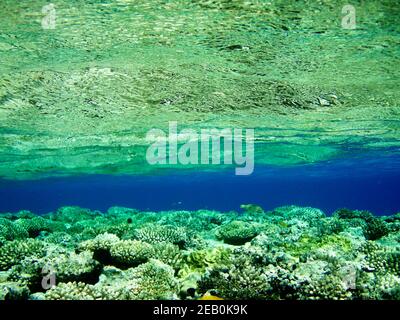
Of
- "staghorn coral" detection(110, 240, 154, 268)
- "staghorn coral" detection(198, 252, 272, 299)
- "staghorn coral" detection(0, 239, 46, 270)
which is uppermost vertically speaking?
→ "staghorn coral" detection(198, 252, 272, 299)

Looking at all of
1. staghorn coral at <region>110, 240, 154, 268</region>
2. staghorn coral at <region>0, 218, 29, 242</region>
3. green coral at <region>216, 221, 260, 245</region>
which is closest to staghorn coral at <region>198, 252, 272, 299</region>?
staghorn coral at <region>110, 240, 154, 268</region>

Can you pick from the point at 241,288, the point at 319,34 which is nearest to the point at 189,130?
the point at 319,34

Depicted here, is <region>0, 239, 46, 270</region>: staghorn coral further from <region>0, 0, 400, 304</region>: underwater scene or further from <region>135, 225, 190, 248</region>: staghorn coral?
<region>135, 225, 190, 248</region>: staghorn coral

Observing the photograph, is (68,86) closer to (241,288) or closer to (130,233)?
(130,233)

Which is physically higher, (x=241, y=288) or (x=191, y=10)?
(x=191, y=10)

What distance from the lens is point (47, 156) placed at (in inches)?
1213

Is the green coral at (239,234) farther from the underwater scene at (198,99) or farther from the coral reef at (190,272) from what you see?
the coral reef at (190,272)

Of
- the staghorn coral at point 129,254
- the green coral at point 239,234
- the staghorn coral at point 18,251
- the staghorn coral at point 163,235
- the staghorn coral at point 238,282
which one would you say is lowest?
the green coral at point 239,234

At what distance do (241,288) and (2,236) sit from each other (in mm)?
9985

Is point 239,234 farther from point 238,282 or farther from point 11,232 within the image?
point 11,232

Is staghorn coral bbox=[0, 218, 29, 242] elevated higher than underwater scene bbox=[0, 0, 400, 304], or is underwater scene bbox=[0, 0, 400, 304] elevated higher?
underwater scene bbox=[0, 0, 400, 304]

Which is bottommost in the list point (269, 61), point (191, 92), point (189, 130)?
point (189, 130)

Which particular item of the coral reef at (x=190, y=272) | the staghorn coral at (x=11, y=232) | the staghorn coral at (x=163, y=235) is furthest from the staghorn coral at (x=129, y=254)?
the staghorn coral at (x=11, y=232)

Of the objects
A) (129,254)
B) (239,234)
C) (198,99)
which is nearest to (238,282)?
(129,254)
